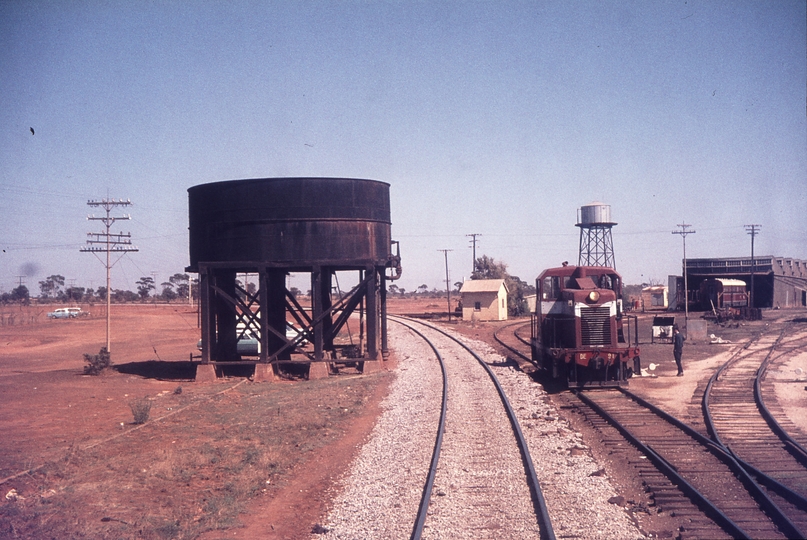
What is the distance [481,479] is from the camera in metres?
9.23

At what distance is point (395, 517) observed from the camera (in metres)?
7.86

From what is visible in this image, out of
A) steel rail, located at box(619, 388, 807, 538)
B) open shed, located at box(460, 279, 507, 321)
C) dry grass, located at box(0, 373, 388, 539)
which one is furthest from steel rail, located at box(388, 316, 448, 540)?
open shed, located at box(460, 279, 507, 321)

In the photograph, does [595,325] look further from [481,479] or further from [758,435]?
[481,479]

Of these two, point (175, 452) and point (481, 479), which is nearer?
point (481, 479)

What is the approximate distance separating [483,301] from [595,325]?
120 feet

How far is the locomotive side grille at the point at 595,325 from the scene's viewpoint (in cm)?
1702

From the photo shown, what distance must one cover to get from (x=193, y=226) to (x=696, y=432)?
1737 centimetres

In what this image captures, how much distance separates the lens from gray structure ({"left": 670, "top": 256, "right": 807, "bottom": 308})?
62562 millimetres

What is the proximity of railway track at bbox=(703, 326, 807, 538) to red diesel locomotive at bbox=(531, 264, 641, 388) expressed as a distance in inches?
97.7

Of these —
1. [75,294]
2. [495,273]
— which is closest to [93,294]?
[75,294]

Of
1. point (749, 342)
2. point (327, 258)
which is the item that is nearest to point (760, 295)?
point (749, 342)

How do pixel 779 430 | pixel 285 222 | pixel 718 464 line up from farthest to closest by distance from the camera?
pixel 285 222 → pixel 779 430 → pixel 718 464

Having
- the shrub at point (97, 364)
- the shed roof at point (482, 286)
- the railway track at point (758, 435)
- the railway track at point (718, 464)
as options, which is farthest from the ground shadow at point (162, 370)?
the shed roof at point (482, 286)

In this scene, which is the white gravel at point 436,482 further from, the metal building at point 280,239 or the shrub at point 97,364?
the shrub at point 97,364
